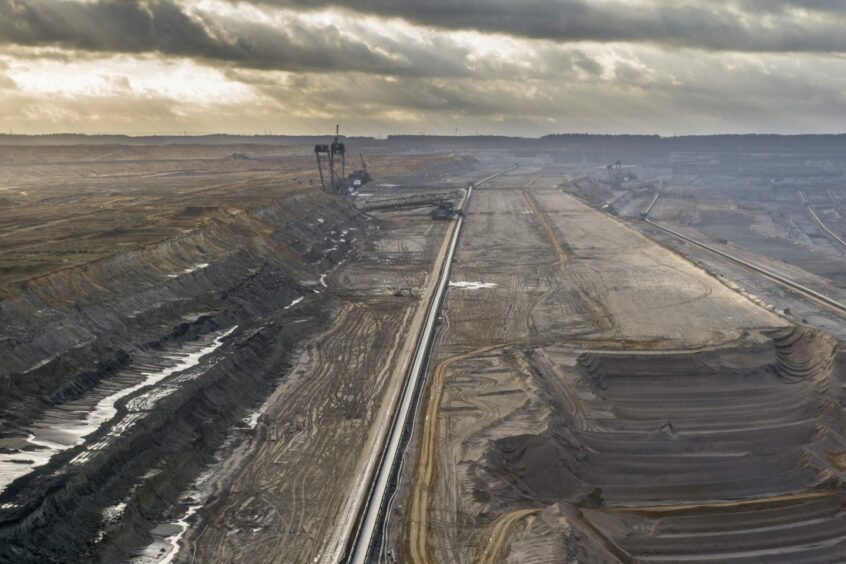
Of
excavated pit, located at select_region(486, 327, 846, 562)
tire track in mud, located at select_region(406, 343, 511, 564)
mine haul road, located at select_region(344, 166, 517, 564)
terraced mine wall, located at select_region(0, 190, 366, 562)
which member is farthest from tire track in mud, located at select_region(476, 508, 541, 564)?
terraced mine wall, located at select_region(0, 190, 366, 562)

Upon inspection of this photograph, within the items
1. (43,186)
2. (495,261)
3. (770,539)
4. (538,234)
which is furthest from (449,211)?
(770,539)

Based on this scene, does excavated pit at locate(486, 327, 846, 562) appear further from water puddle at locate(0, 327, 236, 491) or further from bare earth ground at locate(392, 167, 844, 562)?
water puddle at locate(0, 327, 236, 491)

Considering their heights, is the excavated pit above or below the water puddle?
below

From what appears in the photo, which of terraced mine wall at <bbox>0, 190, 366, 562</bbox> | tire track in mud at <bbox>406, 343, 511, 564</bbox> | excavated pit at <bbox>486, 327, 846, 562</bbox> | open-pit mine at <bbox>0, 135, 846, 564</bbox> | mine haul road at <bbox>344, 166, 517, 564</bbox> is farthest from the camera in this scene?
excavated pit at <bbox>486, 327, 846, 562</bbox>

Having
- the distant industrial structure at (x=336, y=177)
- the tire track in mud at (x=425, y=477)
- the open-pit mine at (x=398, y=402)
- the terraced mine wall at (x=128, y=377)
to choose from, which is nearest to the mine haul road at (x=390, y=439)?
the open-pit mine at (x=398, y=402)

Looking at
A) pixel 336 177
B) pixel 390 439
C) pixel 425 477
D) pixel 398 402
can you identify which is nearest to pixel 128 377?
pixel 398 402

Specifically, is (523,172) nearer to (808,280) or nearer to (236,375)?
(808,280)
